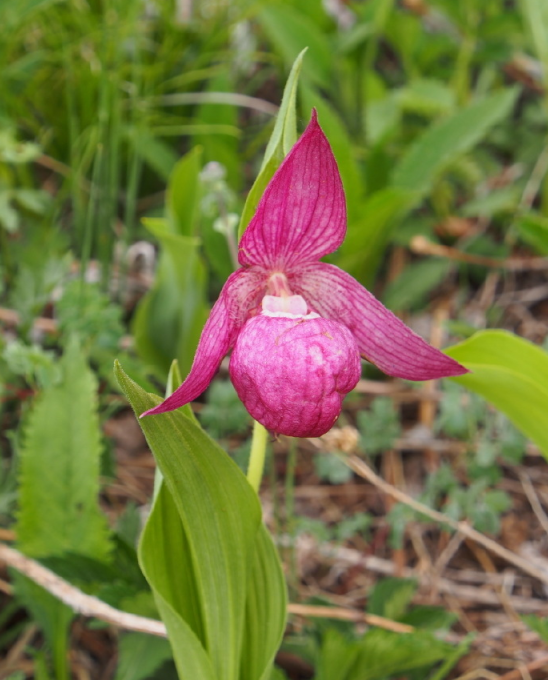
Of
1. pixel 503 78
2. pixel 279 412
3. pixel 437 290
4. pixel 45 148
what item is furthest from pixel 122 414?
pixel 503 78

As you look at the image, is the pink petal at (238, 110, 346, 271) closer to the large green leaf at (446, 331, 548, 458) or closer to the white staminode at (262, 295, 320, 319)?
the white staminode at (262, 295, 320, 319)

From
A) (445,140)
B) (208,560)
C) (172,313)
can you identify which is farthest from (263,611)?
(445,140)

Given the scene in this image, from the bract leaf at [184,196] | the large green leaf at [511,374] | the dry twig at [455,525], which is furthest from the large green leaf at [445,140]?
the large green leaf at [511,374]

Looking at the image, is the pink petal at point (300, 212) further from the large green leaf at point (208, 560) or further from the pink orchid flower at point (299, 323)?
the large green leaf at point (208, 560)

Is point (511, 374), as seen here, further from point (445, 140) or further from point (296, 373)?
point (445, 140)

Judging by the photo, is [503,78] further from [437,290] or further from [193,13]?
[193,13]
